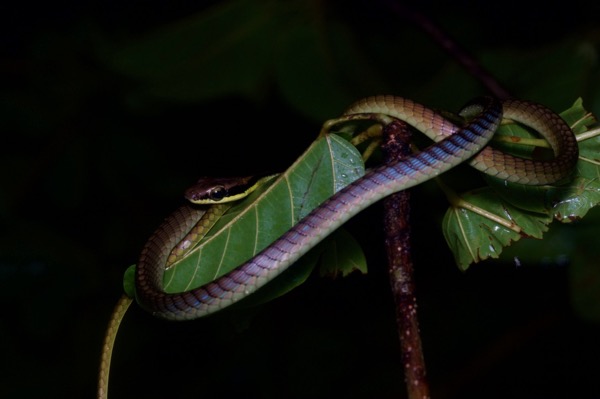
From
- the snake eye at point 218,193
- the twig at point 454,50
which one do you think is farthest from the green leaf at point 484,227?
the twig at point 454,50

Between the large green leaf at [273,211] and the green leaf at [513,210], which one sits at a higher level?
the large green leaf at [273,211]

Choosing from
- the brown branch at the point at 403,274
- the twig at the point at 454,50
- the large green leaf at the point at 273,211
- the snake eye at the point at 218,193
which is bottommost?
the brown branch at the point at 403,274

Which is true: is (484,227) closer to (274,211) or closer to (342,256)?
(342,256)

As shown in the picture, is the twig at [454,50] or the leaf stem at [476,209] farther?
the twig at [454,50]

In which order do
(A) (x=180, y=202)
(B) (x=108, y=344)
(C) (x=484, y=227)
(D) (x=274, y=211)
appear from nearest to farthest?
(D) (x=274, y=211) < (C) (x=484, y=227) < (B) (x=108, y=344) < (A) (x=180, y=202)

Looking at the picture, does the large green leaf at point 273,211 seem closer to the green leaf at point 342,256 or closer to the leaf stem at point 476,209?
the green leaf at point 342,256

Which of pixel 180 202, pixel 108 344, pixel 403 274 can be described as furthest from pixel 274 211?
pixel 180 202

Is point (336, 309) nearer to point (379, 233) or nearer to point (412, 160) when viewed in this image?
point (379, 233)
